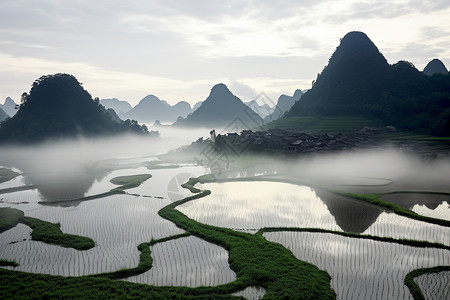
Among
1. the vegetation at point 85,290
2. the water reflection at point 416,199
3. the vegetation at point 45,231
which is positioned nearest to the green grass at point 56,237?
the vegetation at point 45,231

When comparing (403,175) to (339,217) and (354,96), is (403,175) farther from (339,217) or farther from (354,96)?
(354,96)

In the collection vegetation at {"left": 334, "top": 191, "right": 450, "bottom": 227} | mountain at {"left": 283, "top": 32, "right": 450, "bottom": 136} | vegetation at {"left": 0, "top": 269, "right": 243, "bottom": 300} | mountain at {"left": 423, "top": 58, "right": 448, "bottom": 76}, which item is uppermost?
mountain at {"left": 423, "top": 58, "right": 448, "bottom": 76}

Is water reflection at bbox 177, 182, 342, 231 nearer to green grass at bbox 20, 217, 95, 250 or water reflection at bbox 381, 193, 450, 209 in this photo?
water reflection at bbox 381, 193, 450, 209

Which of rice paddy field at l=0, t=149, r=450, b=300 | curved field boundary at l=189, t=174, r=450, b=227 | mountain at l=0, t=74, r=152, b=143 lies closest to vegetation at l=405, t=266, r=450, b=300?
rice paddy field at l=0, t=149, r=450, b=300

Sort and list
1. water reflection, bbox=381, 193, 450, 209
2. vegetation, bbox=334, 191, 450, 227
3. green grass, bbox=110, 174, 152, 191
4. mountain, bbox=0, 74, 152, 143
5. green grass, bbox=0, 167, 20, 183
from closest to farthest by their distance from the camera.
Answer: vegetation, bbox=334, 191, 450, 227
water reflection, bbox=381, 193, 450, 209
green grass, bbox=110, 174, 152, 191
green grass, bbox=0, 167, 20, 183
mountain, bbox=0, 74, 152, 143

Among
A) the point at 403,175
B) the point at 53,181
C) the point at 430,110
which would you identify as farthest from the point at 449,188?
the point at 430,110

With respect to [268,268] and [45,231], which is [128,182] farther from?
[268,268]

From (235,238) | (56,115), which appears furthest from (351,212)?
(56,115)

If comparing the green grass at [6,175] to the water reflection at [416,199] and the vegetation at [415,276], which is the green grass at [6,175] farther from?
the vegetation at [415,276]
